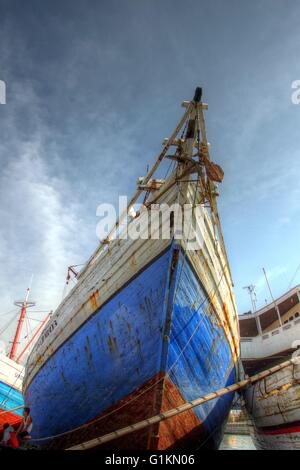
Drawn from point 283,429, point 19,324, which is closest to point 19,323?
point 19,324

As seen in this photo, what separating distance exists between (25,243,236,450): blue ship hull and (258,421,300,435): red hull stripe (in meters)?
3.01

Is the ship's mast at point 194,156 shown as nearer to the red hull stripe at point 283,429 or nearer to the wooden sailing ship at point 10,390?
the red hull stripe at point 283,429

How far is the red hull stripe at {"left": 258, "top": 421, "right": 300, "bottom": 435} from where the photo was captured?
7824mm

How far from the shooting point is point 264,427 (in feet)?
32.2

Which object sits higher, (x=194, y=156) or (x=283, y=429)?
(x=194, y=156)

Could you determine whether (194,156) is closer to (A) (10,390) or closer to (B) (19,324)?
(A) (10,390)

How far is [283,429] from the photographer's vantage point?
848 centimetres

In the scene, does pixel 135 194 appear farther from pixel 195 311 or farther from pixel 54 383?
pixel 54 383

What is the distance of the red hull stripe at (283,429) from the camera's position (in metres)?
7.82

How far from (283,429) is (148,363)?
7131 mm

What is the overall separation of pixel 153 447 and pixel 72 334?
11.7ft

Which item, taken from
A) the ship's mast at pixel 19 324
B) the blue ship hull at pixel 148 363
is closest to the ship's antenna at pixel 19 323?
the ship's mast at pixel 19 324
